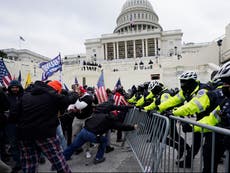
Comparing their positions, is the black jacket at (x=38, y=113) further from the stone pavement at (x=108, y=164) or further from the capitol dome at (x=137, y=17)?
the capitol dome at (x=137, y=17)

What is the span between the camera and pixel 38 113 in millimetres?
2666

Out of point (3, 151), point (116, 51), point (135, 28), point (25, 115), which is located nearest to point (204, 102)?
point (25, 115)

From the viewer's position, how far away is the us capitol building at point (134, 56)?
92.2ft

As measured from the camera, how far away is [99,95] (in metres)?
4.71

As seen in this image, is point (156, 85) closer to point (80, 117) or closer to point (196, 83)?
point (196, 83)

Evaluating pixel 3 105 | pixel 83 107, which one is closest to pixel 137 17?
pixel 83 107

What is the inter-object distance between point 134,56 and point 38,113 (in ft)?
211

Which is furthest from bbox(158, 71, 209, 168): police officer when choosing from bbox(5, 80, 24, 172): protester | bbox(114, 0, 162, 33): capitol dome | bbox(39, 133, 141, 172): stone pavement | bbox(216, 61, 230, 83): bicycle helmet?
bbox(114, 0, 162, 33): capitol dome

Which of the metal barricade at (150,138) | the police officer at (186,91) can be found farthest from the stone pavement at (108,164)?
the police officer at (186,91)

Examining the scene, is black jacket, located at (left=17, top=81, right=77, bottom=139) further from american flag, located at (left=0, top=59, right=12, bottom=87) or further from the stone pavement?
american flag, located at (left=0, top=59, right=12, bottom=87)

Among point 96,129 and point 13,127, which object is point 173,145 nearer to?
point 96,129

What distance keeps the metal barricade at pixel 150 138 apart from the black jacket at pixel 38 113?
5.27 ft

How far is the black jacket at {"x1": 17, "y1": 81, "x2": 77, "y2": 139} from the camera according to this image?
105 inches

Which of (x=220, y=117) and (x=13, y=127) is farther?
(x=13, y=127)
